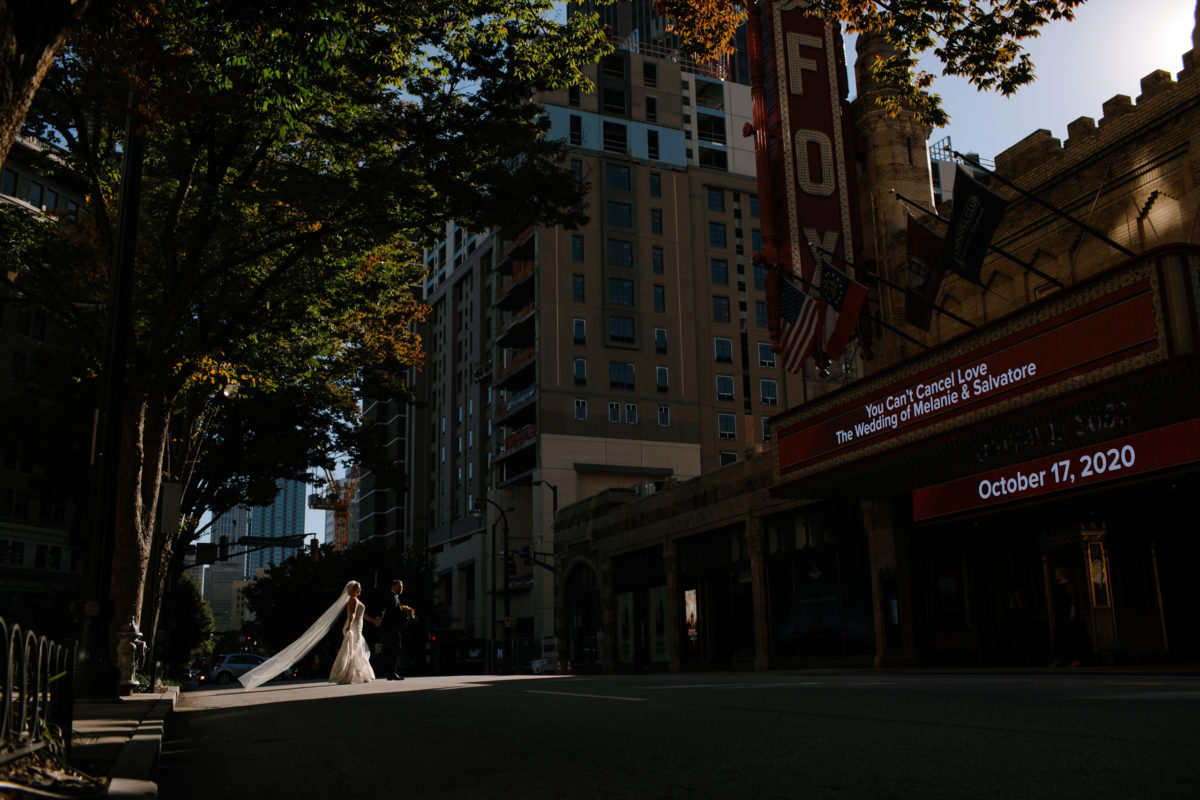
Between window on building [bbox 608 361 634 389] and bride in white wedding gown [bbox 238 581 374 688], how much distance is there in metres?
47.1

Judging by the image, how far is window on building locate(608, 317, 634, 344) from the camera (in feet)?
219

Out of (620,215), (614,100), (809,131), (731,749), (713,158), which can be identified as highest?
(614,100)

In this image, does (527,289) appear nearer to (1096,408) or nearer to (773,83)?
(773,83)

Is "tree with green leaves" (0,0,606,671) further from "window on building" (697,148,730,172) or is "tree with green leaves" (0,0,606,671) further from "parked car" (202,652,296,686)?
"window on building" (697,148,730,172)

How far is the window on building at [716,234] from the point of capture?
7269 centimetres

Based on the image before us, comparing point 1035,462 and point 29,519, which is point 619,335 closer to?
point 29,519

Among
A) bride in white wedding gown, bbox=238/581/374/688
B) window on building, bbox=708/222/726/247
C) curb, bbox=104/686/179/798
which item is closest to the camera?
curb, bbox=104/686/179/798

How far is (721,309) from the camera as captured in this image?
2825 inches

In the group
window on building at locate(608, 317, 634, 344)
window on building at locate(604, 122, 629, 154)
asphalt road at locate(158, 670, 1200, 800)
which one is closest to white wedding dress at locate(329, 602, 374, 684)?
asphalt road at locate(158, 670, 1200, 800)

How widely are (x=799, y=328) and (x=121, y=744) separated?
2205 cm

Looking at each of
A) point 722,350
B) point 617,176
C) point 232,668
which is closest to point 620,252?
point 617,176

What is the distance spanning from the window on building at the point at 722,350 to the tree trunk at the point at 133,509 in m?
55.6

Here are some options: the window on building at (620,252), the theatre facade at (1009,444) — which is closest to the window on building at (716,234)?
the window on building at (620,252)

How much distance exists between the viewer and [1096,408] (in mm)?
17500
